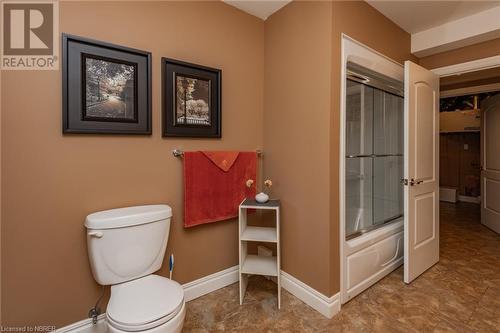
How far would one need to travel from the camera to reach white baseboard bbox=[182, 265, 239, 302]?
1896 mm

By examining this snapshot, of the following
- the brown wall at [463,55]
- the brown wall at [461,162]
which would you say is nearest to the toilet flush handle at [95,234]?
the brown wall at [463,55]

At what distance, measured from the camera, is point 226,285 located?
82.3 inches

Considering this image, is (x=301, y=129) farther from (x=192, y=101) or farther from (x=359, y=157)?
(x=192, y=101)

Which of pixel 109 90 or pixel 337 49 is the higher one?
pixel 337 49

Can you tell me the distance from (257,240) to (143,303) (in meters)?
0.86

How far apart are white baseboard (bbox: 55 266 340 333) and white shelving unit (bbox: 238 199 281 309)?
0.16 meters

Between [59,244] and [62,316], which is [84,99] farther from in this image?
[62,316]

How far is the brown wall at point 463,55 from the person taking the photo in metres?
2.19

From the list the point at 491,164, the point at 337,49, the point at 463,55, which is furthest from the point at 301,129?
the point at 491,164

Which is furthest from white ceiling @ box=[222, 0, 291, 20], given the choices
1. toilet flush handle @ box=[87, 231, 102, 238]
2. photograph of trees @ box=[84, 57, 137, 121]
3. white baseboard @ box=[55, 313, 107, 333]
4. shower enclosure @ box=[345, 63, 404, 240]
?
white baseboard @ box=[55, 313, 107, 333]

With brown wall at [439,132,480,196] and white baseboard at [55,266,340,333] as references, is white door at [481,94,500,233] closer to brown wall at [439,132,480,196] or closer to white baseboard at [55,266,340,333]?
brown wall at [439,132,480,196]

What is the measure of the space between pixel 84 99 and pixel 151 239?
954 mm

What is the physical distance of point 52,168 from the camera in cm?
138

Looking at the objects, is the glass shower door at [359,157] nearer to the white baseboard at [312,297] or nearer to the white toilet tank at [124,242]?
the white baseboard at [312,297]
